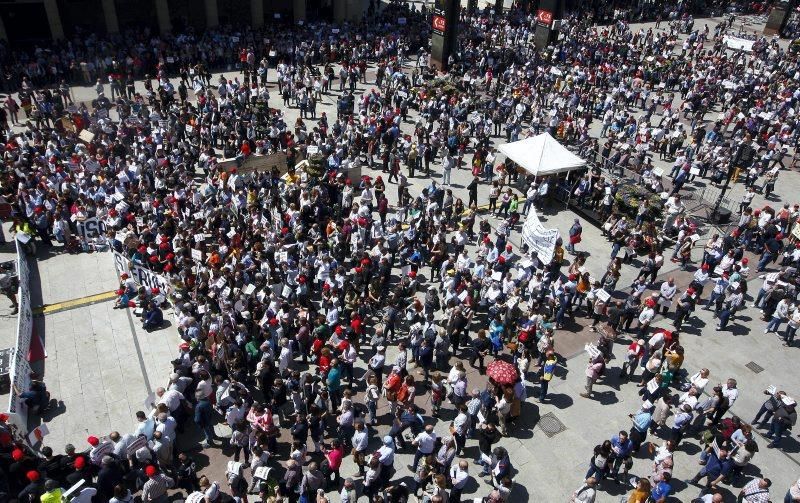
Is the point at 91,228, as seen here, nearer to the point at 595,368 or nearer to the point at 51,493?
the point at 51,493

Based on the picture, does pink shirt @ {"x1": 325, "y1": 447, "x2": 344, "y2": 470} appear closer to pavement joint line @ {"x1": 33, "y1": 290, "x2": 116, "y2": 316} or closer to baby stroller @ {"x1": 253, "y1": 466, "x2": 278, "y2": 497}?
baby stroller @ {"x1": 253, "y1": 466, "x2": 278, "y2": 497}

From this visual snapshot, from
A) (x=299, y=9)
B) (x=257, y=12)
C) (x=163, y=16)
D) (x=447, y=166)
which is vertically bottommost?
(x=447, y=166)

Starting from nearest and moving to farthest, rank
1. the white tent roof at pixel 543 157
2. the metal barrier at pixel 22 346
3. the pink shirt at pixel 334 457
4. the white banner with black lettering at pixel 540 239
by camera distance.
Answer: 1. the pink shirt at pixel 334 457
2. the metal barrier at pixel 22 346
3. the white banner with black lettering at pixel 540 239
4. the white tent roof at pixel 543 157

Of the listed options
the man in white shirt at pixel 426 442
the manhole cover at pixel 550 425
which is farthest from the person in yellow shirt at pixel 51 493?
the manhole cover at pixel 550 425

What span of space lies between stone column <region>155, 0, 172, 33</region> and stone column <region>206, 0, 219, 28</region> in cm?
277

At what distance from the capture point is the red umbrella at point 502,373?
12805 millimetres

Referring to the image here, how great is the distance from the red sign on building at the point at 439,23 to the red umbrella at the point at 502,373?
3060 centimetres

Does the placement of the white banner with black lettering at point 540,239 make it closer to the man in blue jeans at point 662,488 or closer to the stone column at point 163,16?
the man in blue jeans at point 662,488

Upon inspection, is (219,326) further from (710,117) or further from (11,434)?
(710,117)

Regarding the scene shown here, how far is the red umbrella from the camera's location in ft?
42.0

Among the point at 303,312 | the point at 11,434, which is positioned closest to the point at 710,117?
the point at 303,312

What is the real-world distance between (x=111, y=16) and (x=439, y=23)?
22.4 metres

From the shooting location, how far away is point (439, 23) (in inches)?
1518

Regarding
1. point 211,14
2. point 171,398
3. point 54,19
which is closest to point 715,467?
point 171,398
